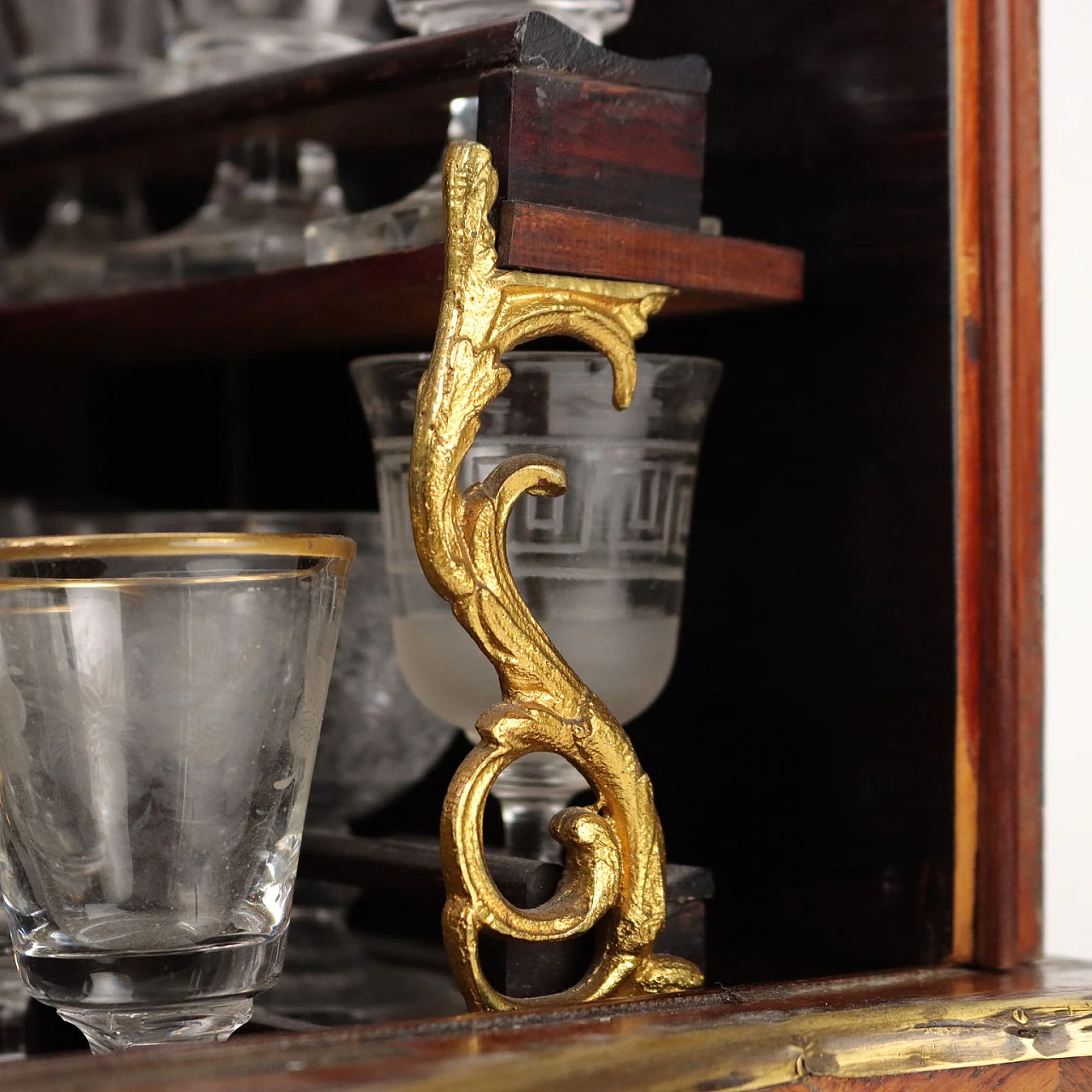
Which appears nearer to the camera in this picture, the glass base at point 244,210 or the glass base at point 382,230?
the glass base at point 382,230

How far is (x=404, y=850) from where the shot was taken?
633 mm

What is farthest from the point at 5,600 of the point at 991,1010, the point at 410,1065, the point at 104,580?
the point at 991,1010

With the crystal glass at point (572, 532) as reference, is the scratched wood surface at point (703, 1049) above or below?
below

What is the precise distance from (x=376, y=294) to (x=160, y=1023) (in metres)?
0.25

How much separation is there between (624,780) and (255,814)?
12cm

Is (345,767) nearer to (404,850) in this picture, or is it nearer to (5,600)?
(404,850)

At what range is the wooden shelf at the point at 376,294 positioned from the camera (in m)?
0.56

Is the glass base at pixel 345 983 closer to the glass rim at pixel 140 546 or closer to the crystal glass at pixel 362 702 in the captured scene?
the crystal glass at pixel 362 702

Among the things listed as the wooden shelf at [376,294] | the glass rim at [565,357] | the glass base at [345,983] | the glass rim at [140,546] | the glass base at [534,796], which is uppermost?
the wooden shelf at [376,294]

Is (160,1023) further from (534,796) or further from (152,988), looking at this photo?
(534,796)

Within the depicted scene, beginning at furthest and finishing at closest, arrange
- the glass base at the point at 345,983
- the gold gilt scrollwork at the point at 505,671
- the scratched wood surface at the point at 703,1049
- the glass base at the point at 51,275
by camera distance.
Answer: the glass base at the point at 51,275 < the glass base at the point at 345,983 < the gold gilt scrollwork at the point at 505,671 < the scratched wood surface at the point at 703,1049

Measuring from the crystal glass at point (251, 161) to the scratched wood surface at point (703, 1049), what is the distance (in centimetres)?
40

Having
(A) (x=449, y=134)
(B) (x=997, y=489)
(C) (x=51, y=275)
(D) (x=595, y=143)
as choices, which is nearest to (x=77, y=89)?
(C) (x=51, y=275)

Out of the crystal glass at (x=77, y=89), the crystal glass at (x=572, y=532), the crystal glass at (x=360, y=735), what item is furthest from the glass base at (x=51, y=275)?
the crystal glass at (x=572, y=532)
